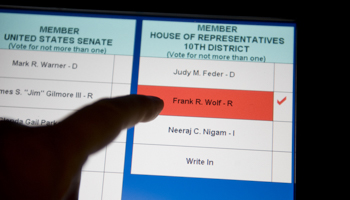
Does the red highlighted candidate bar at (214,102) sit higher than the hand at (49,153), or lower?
higher

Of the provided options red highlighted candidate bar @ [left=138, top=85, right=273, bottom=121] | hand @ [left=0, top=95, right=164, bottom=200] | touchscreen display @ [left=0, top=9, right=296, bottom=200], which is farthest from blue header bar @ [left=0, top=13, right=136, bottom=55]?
hand @ [left=0, top=95, right=164, bottom=200]

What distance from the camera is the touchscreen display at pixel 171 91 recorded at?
2.71ft

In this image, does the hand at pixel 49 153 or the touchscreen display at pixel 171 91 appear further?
the touchscreen display at pixel 171 91

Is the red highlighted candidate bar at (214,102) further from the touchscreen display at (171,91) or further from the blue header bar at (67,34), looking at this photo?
the blue header bar at (67,34)

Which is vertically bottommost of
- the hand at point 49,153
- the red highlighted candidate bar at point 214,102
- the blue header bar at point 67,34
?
the hand at point 49,153

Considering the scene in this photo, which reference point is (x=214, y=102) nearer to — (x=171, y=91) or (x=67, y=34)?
(x=171, y=91)

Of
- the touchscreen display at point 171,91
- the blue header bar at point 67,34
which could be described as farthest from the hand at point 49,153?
the blue header bar at point 67,34

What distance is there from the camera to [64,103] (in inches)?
34.1

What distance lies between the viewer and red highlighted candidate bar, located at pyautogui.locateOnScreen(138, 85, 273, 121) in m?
0.86

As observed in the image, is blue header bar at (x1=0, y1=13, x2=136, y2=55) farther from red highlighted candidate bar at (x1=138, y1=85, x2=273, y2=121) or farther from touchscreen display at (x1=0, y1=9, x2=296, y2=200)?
red highlighted candidate bar at (x1=138, y1=85, x2=273, y2=121)

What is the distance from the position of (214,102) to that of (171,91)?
0.49 feet
